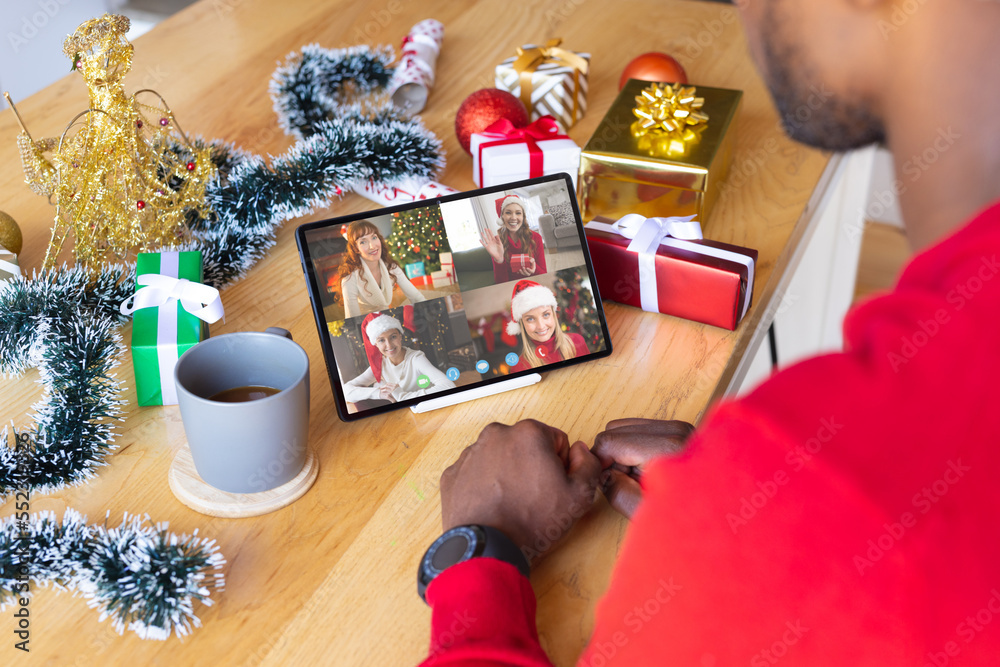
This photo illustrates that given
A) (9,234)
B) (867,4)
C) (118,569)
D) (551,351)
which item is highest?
(867,4)

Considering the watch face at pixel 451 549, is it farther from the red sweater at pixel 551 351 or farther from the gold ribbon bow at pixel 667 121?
the gold ribbon bow at pixel 667 121

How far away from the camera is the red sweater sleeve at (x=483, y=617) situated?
1.83ft

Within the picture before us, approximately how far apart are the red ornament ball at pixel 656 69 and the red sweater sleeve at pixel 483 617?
857 mm

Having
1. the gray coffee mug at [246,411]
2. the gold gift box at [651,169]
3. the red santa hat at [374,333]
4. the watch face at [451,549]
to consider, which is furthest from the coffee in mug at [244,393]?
the gold gift box at [651,169]

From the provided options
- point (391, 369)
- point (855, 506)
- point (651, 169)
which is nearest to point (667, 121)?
point (651, 169)

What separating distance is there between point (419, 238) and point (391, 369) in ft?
0.47

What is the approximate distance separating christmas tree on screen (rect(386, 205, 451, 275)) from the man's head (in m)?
0.36

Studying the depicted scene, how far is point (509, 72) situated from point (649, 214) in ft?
1.15

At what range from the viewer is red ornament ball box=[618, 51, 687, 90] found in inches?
48.6

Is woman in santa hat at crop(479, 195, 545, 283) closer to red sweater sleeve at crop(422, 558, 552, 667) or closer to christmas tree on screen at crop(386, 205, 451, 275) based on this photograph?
christmas tree on screen at crop(386, 205, 451, 275)

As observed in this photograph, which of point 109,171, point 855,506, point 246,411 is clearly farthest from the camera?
point 109,171

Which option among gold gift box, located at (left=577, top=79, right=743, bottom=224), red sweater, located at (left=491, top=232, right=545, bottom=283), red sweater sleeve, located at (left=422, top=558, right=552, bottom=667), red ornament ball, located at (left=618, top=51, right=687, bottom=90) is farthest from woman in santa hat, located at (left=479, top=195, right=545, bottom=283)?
red ornament ball, located at (left=618, top=51, right=687, bottom=90)

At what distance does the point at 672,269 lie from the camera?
2.92 ft

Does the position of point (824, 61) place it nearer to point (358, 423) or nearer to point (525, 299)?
point (525, 299)
